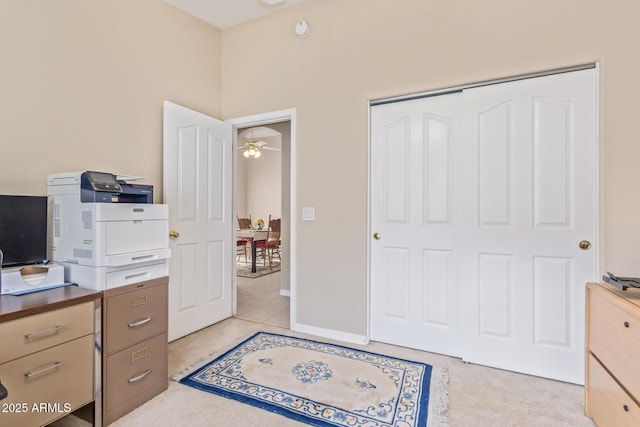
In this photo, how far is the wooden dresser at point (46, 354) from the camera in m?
1.41

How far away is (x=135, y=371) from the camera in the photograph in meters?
1.94

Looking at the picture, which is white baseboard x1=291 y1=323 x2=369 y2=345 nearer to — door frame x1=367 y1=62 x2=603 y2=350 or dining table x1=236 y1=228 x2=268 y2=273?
door frame x1=367 y1=62 x2=603 y2=350

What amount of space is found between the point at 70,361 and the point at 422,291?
2357 mm

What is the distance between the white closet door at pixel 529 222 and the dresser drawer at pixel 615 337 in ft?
1.44

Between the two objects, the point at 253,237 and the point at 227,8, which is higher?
the point at 227,8

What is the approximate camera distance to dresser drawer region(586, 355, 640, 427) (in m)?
1.40

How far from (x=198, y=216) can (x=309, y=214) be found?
1.08m

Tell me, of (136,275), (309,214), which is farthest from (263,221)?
(136,275)

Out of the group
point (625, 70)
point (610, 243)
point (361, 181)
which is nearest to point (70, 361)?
point (361, 181)

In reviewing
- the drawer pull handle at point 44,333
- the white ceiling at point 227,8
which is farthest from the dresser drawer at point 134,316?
the white ceiling at point 227,8

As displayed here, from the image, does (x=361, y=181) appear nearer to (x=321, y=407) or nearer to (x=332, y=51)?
(x=332, y=51)

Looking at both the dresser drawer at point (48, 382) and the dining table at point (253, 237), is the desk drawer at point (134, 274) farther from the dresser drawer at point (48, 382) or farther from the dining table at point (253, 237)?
the dining table at point (253, 237)

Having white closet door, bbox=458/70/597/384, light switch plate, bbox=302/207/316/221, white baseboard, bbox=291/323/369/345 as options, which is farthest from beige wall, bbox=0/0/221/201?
white closet door, bbox=458/70/597/384

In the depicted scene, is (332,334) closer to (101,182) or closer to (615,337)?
(615,337)
